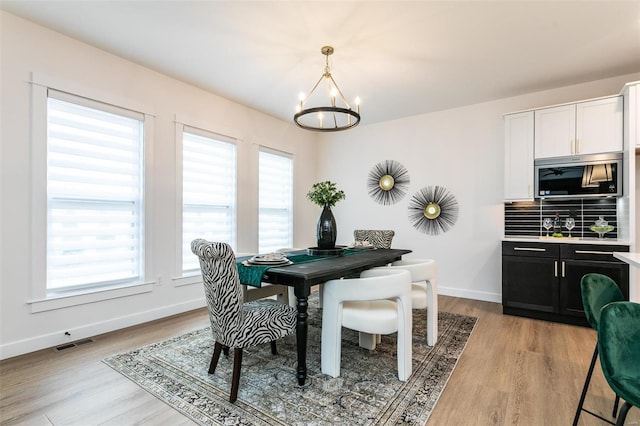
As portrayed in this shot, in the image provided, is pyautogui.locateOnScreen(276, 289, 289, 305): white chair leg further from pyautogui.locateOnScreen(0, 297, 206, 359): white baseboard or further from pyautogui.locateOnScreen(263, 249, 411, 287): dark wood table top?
pyautogui.locateOnScreen(0, 297, 206, 359): white baseboard

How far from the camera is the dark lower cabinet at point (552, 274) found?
3283 mm

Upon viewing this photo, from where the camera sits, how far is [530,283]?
367 cm

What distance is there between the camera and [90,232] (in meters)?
3.05

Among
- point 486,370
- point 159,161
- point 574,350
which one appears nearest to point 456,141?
point 574,350

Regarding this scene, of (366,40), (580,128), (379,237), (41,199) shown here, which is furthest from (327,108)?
(580,128)

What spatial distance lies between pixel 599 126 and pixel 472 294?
255 cm

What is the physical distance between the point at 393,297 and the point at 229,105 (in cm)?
353

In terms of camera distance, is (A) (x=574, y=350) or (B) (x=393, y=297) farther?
(A) (x=574, y=350)

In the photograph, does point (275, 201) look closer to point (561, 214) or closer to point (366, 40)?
point (366, 40)

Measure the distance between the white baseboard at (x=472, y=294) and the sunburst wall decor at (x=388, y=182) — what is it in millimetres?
1598

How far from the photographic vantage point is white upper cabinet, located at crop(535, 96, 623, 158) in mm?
3412

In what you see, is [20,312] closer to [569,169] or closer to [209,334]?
[209,334]

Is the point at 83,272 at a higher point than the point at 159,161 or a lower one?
lower

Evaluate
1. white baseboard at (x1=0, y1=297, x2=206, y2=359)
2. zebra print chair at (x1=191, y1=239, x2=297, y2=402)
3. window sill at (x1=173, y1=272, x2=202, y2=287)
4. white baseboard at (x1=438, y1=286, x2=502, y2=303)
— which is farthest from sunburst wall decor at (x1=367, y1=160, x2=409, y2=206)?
zebra print chair at (x1=191, y1=239, x2=297, y2=402)
